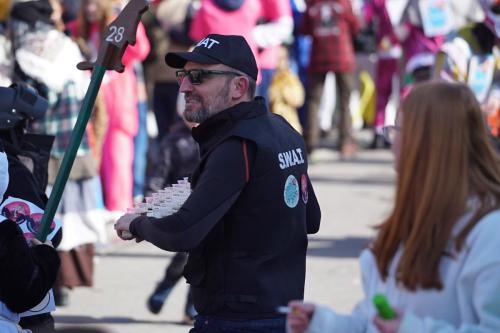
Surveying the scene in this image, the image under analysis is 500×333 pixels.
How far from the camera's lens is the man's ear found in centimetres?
417

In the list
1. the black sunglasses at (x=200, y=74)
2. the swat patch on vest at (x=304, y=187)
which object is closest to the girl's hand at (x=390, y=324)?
the swat patch on vest at (x=304, y=187)

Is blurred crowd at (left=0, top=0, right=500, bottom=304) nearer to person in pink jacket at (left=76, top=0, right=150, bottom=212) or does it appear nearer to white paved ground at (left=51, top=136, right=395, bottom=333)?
person in pink jacket at (left=76, top=0, right=150, bottom=212)

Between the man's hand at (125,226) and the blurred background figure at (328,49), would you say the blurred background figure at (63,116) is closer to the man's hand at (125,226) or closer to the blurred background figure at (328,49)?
the man's hand at (125,226)

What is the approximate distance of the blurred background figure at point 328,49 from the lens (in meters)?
13.2

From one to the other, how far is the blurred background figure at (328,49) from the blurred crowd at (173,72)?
0.04 feet

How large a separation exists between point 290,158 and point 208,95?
1.16ft

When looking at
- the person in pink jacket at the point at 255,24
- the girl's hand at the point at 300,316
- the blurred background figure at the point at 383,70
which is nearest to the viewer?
the girl's hand at the point at 300,316

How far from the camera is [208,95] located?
13.6 feet

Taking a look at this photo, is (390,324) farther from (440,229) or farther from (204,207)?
(204,207)

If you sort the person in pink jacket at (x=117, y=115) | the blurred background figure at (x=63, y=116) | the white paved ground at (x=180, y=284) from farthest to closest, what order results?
the person in pink jacket at (x=117, y=115), the blurred background figure at (x=63, y=116), the white paved ground at (x=180, y=284)

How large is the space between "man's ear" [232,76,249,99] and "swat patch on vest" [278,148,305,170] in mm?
259

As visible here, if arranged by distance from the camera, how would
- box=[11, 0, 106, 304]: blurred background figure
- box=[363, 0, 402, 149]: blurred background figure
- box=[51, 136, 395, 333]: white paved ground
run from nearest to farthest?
box=[51, 136, 395, 333]: white paved ground, box=[11, 0, 106, 304]: blurred background figure, box=[363, 0, 402, 149]: blurred background figure

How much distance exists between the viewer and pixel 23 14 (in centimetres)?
775

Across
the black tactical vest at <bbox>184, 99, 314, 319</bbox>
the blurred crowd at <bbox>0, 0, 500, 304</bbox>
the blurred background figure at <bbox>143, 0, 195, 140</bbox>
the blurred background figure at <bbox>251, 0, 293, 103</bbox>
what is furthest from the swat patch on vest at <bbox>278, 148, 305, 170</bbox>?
the blurred background figure at <bbox>251, 0, 293, 103</bbox>
